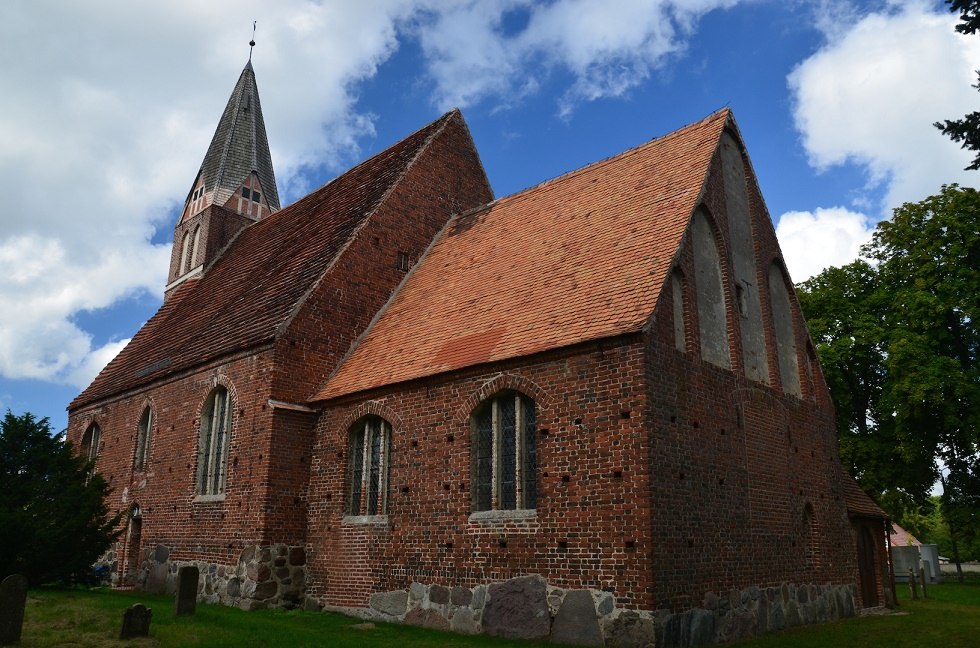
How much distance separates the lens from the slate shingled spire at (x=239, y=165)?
2636cm

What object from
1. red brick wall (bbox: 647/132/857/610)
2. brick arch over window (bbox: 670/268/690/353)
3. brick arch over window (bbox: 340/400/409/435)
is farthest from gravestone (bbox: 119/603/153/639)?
brick arch over window (bbox: 670/268/690/353)

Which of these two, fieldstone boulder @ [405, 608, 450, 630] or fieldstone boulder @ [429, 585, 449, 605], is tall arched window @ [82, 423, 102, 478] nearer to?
fieldstone boulder @ [405, 608, 450, 630]

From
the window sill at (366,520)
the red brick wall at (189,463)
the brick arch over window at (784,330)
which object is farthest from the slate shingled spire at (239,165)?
the brick arch over window at (784,330)

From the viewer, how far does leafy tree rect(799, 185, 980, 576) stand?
22219mm

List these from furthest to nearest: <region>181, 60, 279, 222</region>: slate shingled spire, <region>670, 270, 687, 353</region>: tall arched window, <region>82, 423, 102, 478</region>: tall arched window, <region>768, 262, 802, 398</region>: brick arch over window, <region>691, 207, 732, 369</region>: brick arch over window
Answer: <region>181, 60, 279, 222</region>: slate shingled spire
<region>82, 423, 102, 478</region>: tall arched window
<region>768, 262, 802, 398</region>: brick arch over window
<region>691, 207, 732, 369</region>: brick arch over window
<region>670, 270, 687, 353</region>: tall arched window

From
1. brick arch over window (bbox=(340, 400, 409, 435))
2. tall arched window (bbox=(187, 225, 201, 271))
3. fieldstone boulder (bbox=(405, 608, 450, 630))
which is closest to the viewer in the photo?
fieldstone boulder (bbox=(405, 608, 450, 630))

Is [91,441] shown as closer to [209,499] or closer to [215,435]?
[215,435]

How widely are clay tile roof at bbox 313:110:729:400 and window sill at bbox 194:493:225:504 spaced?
279cm

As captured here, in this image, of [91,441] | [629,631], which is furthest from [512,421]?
[91,441]

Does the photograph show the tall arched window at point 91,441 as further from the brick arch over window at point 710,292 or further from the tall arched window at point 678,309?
the brick arch over window at point 710,292

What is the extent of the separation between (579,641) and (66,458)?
11561mm

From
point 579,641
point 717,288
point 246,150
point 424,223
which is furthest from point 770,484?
point 246,150

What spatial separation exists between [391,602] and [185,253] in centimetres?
1736

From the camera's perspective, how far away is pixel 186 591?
1181 cm
